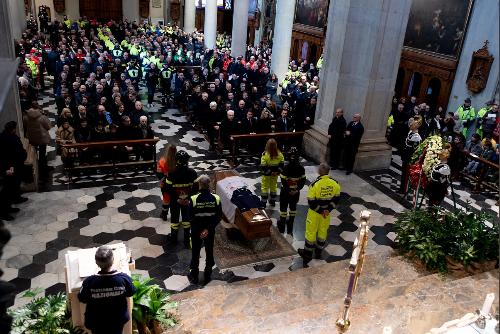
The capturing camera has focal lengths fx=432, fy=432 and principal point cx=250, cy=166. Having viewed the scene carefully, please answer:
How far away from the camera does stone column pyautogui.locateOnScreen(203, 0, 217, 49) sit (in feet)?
72.4

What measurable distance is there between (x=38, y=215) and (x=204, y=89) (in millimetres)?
8049

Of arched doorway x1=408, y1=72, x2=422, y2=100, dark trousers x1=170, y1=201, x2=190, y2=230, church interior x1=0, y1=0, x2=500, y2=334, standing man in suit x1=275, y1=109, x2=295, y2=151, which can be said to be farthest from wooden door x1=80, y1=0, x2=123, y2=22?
dark trousers x1=170, y1=201, x2=190, y2=230

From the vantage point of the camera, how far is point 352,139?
10.3m

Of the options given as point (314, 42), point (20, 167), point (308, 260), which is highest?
point (314, 42)

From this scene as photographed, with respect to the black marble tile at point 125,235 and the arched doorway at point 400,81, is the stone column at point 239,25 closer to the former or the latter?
the arched doorway at point 400,81

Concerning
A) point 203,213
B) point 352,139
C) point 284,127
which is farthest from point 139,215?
point 352,139

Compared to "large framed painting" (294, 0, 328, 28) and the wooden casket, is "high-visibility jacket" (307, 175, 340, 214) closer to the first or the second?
the wooden casket

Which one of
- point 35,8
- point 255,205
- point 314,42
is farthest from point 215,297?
point 35,8

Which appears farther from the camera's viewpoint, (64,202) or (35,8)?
(35,8)

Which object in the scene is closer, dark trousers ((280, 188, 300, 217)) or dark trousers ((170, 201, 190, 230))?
dark trousers ((170, 201, 190, 230))

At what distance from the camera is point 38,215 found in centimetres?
776

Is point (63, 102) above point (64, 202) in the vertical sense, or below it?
above

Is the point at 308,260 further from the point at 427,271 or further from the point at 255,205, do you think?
the point at 427,271

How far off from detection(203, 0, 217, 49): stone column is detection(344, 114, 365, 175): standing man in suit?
1426 centimetres
